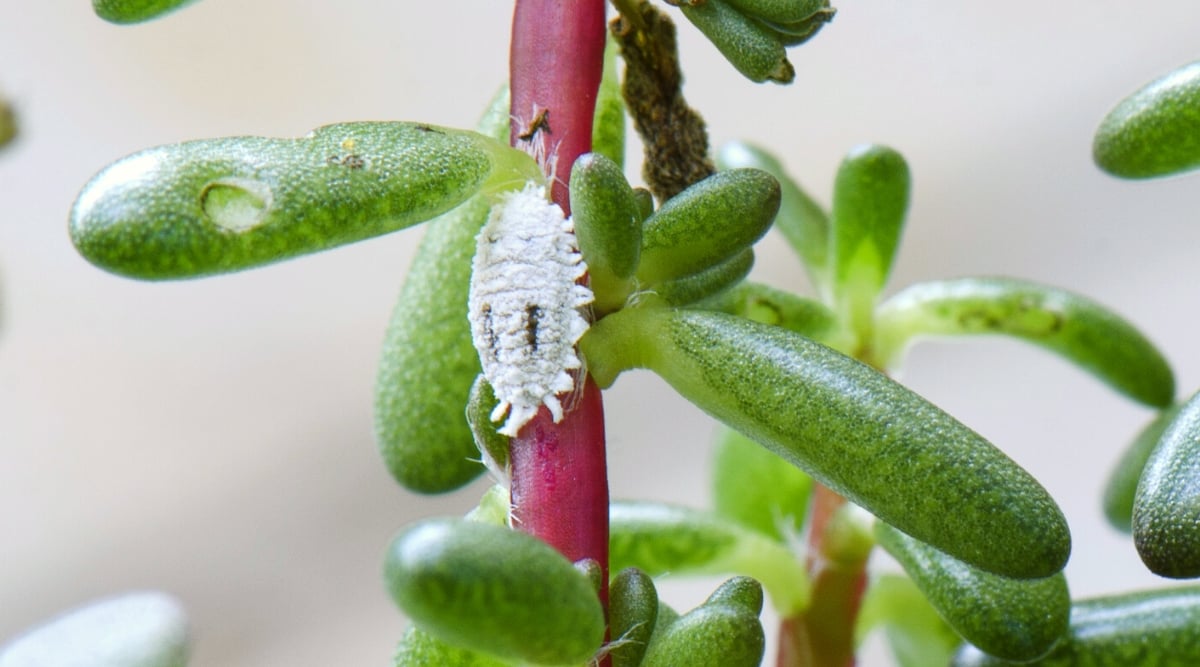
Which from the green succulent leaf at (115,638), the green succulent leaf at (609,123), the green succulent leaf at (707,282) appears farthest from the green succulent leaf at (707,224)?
the green succulent leaf at (115,638)

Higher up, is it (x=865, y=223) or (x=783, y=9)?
(x=783, y=9)

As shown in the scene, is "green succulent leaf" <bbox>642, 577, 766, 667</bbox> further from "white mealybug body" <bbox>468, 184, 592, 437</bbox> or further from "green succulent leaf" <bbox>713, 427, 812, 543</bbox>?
"green succulent leaf" <bbox>713, 427, 812, 543</bbox>

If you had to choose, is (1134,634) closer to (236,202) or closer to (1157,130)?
(1157,130)

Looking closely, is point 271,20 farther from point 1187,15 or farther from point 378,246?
point 1187,15

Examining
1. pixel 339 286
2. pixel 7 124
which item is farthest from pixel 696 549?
pixel 339 286

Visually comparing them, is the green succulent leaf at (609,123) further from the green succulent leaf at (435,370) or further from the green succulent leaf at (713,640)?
the green succulent leaf at (713,640)

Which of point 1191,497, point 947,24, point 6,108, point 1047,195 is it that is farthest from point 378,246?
point 1191,497

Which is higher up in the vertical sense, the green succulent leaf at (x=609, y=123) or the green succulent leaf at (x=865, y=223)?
the green succulent leaf at (x=609, y=123)
